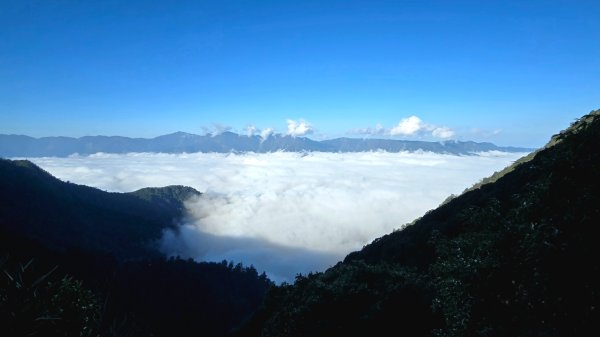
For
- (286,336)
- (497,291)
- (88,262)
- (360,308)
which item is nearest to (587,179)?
(497,291)

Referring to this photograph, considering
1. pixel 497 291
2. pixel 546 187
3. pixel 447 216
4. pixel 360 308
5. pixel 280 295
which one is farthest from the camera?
pixel 447 216

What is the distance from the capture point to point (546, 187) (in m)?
10.3

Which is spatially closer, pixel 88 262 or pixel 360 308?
pixel 360 308

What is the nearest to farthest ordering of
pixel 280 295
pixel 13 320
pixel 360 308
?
pixel 13 320
pixel 360 308
pixel 280 295

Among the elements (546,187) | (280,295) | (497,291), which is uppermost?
(546,187)

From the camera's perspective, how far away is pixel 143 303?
13038 centimetres

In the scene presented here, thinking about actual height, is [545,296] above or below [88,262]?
above

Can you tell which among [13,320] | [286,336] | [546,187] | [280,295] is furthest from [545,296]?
[280,295]

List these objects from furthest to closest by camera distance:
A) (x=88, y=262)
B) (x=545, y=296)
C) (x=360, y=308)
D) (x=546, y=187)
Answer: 1. (x=88, y=262)
2. (x=360, y=308)
3. (x=546, y=187)
4. (x=545, y=296)

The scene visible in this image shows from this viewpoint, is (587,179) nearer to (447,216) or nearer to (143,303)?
(447,216)

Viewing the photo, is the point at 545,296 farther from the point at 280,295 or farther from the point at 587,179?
the point at 280,295

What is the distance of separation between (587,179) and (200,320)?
140 m

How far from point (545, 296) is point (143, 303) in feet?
472

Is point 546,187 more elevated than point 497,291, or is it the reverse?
point 546,187
